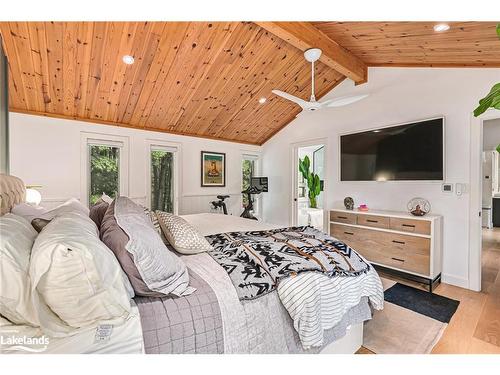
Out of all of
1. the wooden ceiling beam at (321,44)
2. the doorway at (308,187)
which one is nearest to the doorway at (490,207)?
the wooden ceiling beam at (321,44)

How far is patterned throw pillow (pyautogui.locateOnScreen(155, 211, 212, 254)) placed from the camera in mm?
1634

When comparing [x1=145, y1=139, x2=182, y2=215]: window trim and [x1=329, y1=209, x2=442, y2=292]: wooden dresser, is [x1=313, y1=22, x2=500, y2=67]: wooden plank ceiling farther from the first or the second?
[x1=145, y1=139, x2=182, y2=215]: window trim

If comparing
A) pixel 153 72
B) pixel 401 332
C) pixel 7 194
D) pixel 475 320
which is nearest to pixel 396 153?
pixel 475 320

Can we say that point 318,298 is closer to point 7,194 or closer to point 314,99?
point 7,194

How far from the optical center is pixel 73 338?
2.75 ft

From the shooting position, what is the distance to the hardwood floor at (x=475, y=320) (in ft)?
5.78

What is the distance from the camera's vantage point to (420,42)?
2.54 meters

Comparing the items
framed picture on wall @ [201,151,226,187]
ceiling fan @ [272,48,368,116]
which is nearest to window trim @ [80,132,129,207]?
framed picture on wall @ [201,151,226,187]

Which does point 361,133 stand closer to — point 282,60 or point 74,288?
point 282,60

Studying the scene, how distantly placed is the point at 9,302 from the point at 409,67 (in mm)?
4272

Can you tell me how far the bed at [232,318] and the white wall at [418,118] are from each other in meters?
2.00
